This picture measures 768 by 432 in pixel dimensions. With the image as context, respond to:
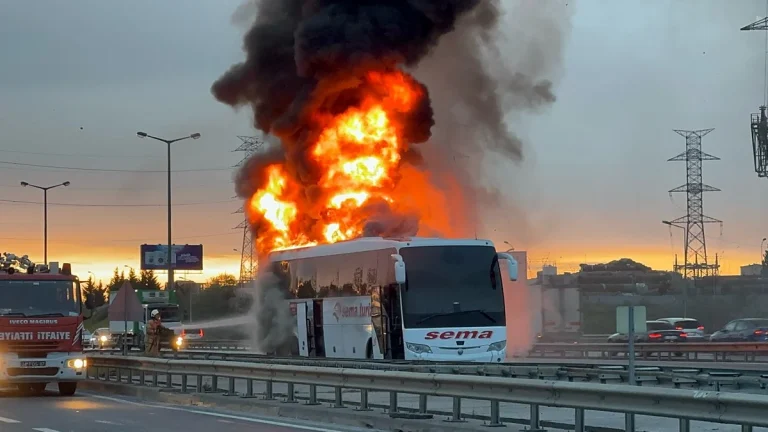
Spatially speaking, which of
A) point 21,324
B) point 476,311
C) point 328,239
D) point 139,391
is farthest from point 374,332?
point 328,239

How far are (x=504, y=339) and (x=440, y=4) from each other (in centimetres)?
1496

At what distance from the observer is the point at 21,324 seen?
81.3 ft

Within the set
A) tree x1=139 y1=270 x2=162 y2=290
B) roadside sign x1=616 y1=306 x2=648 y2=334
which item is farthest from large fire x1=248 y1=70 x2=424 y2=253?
tree x1=139 y1=270 x2=162 y2=290

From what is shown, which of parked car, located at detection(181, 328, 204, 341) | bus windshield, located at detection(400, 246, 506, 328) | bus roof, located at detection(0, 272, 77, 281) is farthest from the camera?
parked car, located at detection(181, 328, 204, 341)

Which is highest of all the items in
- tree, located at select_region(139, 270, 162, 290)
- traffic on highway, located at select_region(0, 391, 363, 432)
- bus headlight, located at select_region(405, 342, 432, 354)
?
tree, located at select_region(139, 270, 162, 290)

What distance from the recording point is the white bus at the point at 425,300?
27.0 meters

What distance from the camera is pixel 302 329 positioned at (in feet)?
108

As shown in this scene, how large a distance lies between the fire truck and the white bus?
686 centimetres

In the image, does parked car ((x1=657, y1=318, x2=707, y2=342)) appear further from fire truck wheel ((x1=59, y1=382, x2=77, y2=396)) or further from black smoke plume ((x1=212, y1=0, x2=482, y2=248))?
fire truck wheel ((x1=59, y1=382, x2=77, y2=396))

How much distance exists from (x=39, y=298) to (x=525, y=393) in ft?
47.1

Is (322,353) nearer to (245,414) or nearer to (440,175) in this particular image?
(245,414)

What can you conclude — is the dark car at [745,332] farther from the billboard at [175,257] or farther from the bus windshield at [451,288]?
the billboard at [175,257]

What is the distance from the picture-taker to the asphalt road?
1689 cm

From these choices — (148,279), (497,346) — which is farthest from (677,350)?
(148,279)
